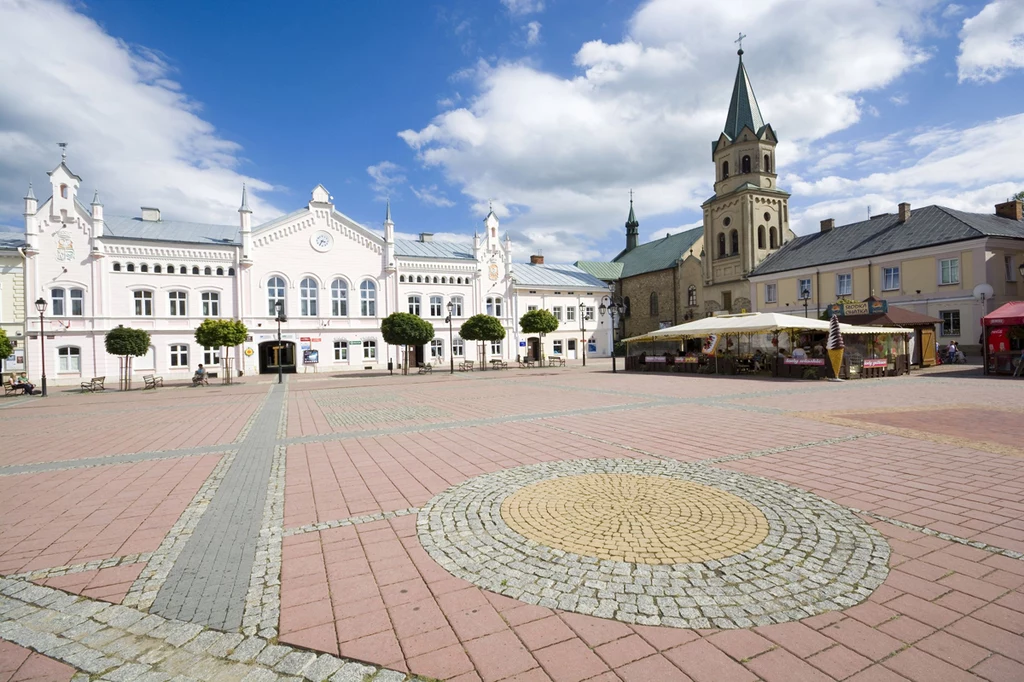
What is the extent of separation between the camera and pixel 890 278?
31.6m

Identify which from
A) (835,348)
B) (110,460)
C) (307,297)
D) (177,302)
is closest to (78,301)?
(177,302)

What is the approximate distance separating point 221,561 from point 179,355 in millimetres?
35013

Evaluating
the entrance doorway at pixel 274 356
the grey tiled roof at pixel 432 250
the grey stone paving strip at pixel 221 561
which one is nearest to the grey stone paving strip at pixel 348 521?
the grey stone paving strip at pixel 221 561

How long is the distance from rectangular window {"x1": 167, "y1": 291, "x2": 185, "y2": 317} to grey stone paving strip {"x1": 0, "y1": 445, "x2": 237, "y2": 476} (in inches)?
1158

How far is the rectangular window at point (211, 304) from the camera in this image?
3344 cm

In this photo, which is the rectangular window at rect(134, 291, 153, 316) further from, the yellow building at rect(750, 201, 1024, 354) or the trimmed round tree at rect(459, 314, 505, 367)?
the yellow building at rect(750, 201, 1024, 354)

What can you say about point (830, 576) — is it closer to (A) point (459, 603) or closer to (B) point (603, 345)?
(A) point (459, 603)

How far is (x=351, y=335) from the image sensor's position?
123 feet

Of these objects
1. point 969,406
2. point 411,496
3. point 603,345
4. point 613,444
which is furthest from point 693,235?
point 411,496

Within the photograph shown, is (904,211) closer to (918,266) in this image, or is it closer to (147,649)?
(918,266)

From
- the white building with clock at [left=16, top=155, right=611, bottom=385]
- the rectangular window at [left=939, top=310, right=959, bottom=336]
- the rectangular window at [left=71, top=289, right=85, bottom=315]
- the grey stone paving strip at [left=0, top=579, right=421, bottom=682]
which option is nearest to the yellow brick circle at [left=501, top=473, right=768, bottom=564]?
the grey stone paving strip at [left=0, top=579, right=421, bottom=682]

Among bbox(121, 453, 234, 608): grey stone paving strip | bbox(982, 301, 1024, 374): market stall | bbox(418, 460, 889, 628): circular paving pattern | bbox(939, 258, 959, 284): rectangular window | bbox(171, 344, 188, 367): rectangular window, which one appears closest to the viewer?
bbox(418, 460, 889, 628): circular paving pattern

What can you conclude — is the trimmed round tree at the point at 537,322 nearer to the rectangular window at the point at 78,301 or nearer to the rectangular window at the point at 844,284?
the rectangular window at the point at 844,284

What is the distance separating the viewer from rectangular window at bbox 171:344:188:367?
32.5 metres
